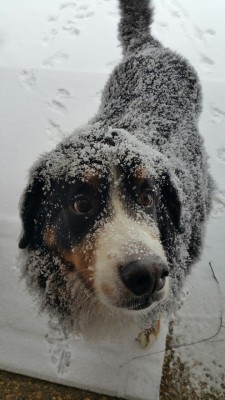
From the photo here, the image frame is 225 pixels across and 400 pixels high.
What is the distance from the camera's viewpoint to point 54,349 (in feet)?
7.91

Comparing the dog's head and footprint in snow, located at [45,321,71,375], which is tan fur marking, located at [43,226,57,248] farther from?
footprint in snow, located at [45,321,71,375]

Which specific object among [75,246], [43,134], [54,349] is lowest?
[54,349]

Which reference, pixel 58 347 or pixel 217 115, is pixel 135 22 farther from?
pixel 58 347

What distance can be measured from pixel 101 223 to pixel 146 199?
292 millimetres

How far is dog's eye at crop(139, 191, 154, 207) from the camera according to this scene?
1737 millimetres

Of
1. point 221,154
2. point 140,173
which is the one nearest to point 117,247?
point 140,173

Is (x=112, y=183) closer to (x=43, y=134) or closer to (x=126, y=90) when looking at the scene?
(x=126, y=90)

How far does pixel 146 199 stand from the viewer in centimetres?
176

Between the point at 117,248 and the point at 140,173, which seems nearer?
the point at 117,248

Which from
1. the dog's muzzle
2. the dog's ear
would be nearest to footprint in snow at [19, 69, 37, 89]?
the dog's ear

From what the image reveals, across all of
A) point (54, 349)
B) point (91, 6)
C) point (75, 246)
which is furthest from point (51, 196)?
point (91, 6)

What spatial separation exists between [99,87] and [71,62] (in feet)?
1.98

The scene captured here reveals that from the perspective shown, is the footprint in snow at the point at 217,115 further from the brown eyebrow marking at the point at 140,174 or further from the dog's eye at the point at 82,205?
the dog's eye at the point at 82,205

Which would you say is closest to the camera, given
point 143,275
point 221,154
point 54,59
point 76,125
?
point 143,275
